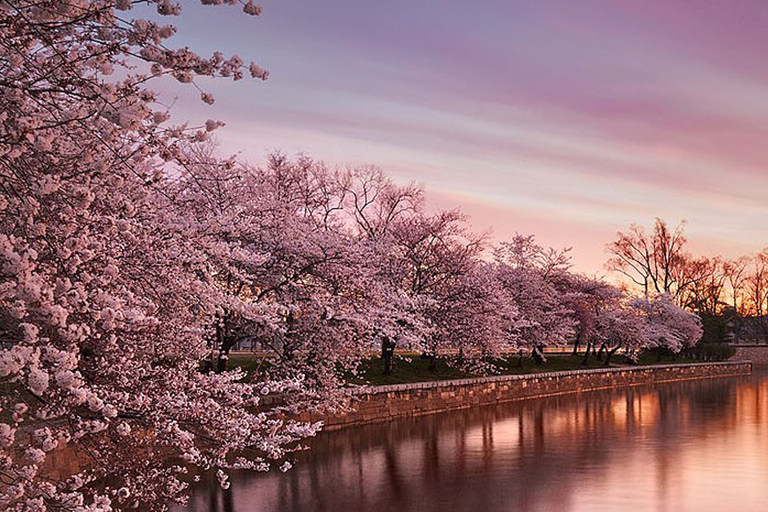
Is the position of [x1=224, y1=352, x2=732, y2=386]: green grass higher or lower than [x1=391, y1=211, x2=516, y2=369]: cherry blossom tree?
lower

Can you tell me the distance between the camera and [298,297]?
23297 mm

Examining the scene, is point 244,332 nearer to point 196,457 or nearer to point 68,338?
point 196,457

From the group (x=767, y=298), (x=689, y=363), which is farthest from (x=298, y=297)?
(x=767, y=298)

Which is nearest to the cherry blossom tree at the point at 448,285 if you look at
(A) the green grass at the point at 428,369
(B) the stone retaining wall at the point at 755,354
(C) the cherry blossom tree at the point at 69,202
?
(A) the green grass at the point at 428,369

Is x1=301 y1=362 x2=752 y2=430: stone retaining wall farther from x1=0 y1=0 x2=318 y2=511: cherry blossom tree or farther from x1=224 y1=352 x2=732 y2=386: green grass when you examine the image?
x1=0 y1=0 x2=318 y2=511: cherry blossom tree

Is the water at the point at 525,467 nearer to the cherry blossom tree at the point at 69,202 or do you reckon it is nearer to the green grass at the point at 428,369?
the green grass at the point at 428,369

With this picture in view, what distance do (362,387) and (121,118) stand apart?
72.4ft

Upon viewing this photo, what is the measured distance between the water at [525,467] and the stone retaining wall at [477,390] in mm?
811

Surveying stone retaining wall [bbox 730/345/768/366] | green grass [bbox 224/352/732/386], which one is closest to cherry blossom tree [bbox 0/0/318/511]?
green grass [bbox 224/352/732/386]

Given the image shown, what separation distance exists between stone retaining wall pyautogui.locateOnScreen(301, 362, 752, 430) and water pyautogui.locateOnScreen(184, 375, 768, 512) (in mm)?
811

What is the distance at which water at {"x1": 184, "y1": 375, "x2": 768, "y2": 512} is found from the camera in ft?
55.8

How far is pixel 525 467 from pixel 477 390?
14322mm

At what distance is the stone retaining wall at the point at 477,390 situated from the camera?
91.5 feet

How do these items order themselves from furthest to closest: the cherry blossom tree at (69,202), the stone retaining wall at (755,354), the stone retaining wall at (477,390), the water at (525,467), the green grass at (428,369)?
the stone retaining wall at (755,354)
the green grass at (428,369)
the stone retaining wall at (477,390)
the water at (525,467)
the cherry blossom tree at (69,202)
